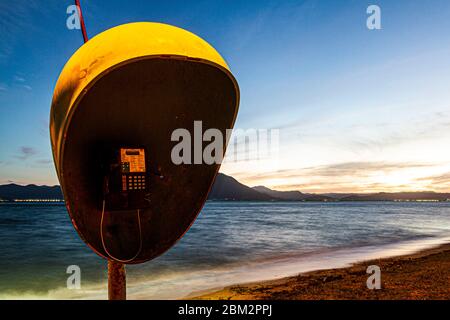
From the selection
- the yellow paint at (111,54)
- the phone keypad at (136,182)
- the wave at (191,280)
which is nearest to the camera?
the yellow paint at (111,54)

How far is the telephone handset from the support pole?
0.41m

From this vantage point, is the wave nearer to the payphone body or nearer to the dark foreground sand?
the dark foreground sand

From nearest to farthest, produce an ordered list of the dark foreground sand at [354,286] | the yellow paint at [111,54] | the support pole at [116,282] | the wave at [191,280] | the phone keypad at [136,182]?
the yellow paint at [111,54]
the support pole at [116,282]
the phone keypad at [136,182]
the dark foreground sand at [354,286]
the wave at [191,280]

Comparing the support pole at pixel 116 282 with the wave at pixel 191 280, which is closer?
the support pole at pixel 116 282

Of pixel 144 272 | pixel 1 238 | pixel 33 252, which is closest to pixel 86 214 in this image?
pixel 144 272

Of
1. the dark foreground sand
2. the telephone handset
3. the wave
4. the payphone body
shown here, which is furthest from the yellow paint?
the wave

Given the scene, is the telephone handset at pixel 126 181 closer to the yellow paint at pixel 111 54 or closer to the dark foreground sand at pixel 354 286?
the yellow paint at pixel 111 54

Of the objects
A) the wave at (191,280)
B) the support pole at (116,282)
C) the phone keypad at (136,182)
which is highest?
the phone keypad at (136,182)

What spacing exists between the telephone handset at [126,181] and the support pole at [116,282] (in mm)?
408

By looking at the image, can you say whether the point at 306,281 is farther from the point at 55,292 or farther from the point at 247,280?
the point at 55,292

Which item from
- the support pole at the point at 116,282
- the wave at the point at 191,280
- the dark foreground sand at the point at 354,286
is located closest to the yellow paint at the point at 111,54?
the support pole at the point at 116,282

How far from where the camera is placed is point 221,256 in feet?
44.8

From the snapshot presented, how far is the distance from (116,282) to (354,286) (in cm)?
559

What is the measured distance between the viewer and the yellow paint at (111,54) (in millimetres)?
1771
